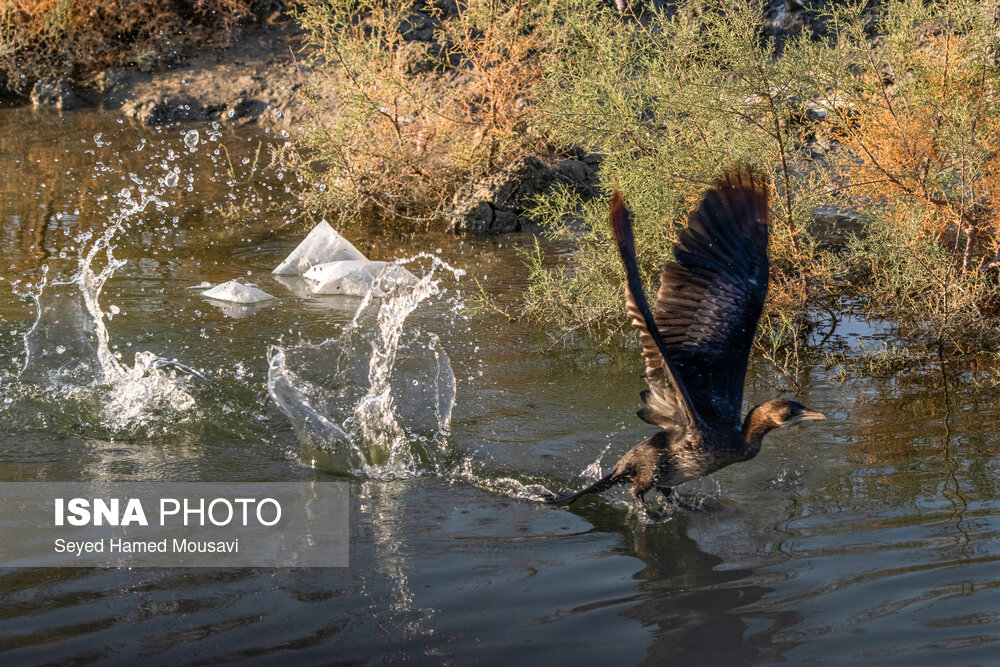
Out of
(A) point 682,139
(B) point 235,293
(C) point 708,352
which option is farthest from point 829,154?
(B) point 235,293

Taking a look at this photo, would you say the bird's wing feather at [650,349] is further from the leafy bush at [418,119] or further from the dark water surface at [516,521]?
the leafy bush at [418,119]

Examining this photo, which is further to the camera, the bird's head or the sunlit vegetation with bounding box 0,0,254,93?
the sunlit vegetation with bounding box 0,0,254,93

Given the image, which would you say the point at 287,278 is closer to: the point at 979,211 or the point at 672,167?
the point at 672,167

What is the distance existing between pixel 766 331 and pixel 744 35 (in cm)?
163

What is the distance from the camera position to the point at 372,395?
16.0 ft

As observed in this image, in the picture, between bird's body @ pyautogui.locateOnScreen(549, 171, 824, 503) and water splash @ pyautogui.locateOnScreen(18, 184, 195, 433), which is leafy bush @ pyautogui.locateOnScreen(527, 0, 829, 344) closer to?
bird's body @ pyautogui.locateOnScreen(549, 171, 824, 503)

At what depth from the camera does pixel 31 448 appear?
14.4 feet

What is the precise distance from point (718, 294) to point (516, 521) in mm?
1175

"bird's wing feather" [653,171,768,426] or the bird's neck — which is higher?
"bird's wing feather" [653,171,768,426]

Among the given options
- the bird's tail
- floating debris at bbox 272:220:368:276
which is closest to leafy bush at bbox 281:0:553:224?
floating debris at bbox 272:220:368:276

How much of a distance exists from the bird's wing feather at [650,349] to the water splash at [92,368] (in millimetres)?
2271

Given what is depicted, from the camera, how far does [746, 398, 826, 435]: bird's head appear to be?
3.67 meters

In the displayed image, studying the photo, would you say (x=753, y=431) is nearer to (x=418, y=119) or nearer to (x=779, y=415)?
(x=779, y=415)

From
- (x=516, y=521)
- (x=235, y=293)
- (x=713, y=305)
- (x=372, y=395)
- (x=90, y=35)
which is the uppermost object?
(x=90, y=35)
